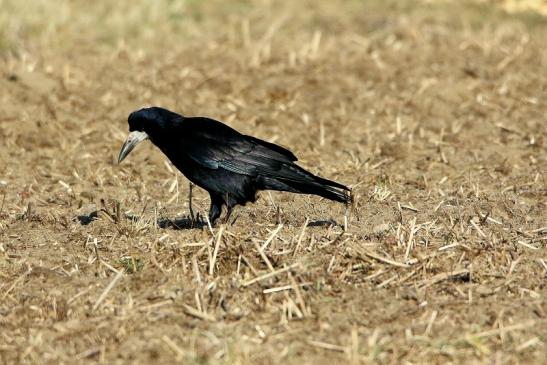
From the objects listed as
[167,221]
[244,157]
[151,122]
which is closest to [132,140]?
[151,122]

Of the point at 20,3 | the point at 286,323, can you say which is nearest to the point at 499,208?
the point at 286,323

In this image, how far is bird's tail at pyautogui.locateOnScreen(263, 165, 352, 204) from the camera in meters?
7.94

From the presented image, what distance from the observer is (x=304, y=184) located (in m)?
7.99

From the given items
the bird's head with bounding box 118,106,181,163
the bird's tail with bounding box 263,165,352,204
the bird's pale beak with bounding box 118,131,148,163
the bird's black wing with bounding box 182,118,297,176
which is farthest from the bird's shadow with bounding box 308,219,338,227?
the bird's pale beak with bounding box 118,131,148,163

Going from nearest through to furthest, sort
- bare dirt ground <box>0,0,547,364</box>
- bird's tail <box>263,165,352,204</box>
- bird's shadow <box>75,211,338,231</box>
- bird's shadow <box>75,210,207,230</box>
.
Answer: bare dirt ground <box>0,0,547,364</box> → bird's tail <box>263,165,352,204</box> → bird's shadow <box>75,211,338,231</box> → bird's shadow <box>75,210,207,230</box>

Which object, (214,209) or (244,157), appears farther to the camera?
(214,209)

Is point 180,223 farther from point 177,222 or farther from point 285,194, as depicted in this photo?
point 285,194

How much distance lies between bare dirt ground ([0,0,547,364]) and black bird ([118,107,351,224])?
256 mm

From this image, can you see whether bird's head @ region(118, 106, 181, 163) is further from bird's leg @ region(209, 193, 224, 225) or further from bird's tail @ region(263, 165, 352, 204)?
bird's tail @ region(263, 165, 352, 204)

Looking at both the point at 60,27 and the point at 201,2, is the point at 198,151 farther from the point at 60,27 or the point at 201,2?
the point at 201,2

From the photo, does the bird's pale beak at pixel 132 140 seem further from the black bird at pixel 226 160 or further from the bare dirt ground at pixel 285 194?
the bare dirt ground at pixel 285 194

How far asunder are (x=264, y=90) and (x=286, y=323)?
242 inches

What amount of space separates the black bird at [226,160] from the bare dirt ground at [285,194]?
0.26 meters

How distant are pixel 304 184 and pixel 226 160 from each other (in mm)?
640
